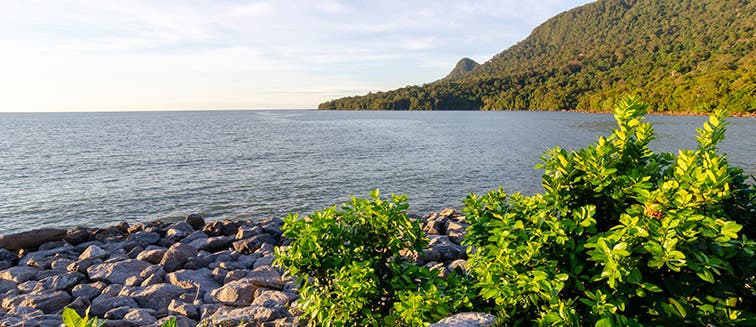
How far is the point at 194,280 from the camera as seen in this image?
11.3 meters

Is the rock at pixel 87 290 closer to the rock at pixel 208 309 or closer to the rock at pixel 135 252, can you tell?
the rock at pixel 208 309

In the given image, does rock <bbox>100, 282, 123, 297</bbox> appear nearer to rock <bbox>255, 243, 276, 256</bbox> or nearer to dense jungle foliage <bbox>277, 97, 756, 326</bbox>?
rock <bbox>255, 243, 276, 256</bbox>

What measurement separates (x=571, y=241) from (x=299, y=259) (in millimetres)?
3129

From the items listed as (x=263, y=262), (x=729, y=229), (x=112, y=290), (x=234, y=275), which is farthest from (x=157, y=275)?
(x=729, y=229)

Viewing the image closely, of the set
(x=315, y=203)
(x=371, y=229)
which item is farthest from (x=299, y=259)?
(x=315, y=203)

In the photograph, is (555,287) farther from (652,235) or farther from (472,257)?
(472,257)

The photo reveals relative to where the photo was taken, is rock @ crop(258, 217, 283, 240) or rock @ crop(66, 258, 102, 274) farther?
rock @ crop(258, 217, 283, 240)

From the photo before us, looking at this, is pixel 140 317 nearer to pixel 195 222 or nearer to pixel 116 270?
pixel 116 270

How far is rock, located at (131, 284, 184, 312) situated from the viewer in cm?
1014

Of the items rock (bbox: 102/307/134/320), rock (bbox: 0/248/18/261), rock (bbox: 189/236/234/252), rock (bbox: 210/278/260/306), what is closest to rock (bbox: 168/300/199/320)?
rock (bbox: 210/278/260/306)

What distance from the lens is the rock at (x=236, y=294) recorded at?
10.1m

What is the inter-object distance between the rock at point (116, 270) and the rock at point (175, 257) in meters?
0.51

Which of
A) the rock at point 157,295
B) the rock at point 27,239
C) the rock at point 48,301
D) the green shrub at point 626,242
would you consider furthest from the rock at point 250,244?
the green shrub at point 626,242

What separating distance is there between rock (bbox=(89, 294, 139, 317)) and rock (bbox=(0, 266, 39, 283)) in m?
3.98
